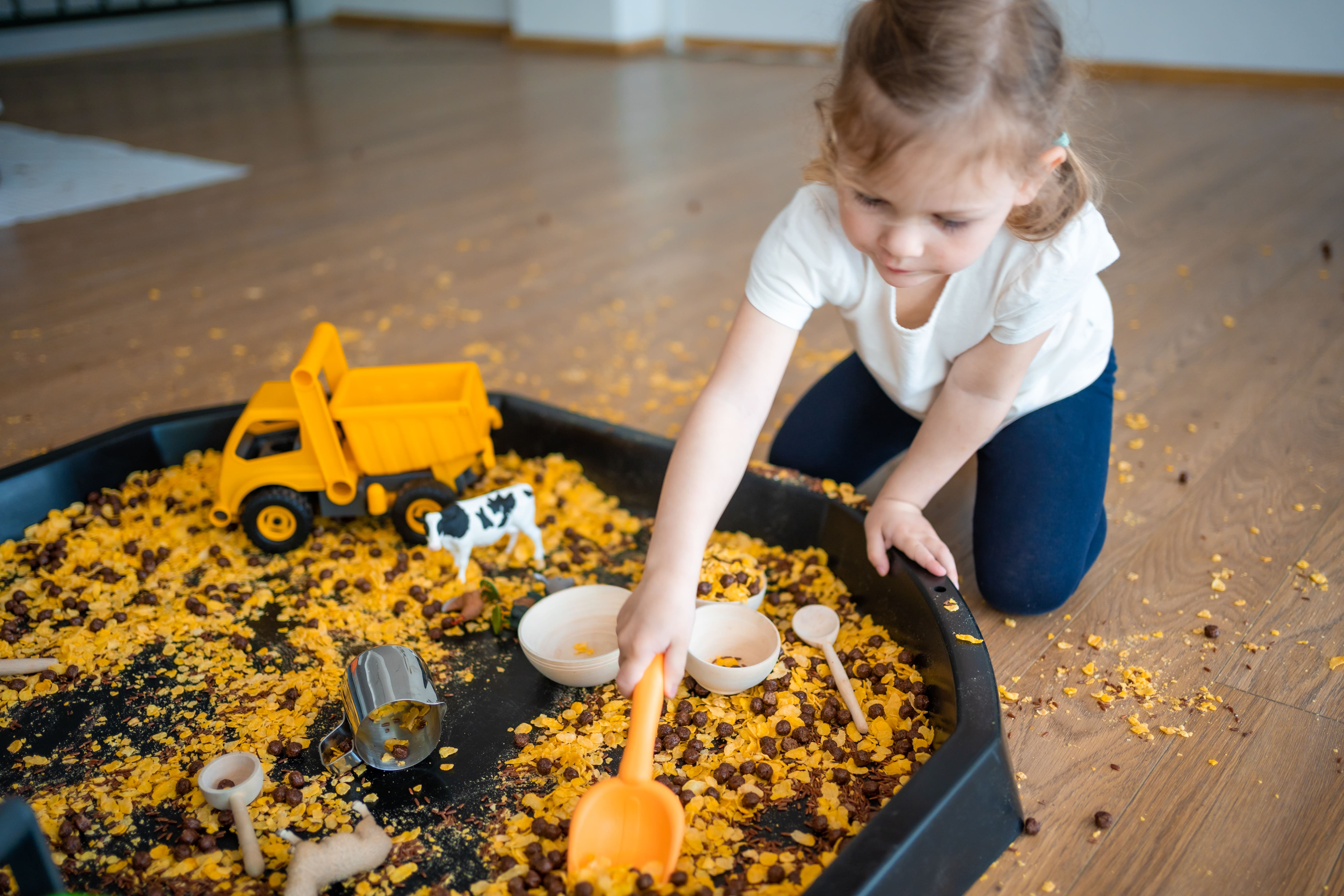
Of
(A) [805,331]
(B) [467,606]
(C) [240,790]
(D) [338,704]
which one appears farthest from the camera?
(A) [805,331]

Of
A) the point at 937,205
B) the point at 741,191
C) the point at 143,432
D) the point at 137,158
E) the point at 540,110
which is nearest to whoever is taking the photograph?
the point at 937,205

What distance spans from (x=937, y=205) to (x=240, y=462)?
847mm

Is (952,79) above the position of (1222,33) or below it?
above

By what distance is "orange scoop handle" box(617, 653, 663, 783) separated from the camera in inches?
28.9

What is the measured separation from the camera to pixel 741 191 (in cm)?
263

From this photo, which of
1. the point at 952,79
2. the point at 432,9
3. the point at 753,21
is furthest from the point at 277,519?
the point at 432,9

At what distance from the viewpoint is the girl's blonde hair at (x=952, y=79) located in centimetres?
69

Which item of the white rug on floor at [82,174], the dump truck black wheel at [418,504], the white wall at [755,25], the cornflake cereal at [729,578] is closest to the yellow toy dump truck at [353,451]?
the dump truck black wheel at [418,504]

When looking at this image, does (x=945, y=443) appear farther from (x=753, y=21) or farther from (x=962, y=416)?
(x=753, y=21)

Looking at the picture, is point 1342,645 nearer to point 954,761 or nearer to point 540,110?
point 954,761

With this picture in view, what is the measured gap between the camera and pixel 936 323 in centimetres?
101

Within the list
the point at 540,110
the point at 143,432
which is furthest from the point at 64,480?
the point at 540,110

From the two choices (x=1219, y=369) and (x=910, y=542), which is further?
(x=1219, y=369)

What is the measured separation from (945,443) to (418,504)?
1.99ft
